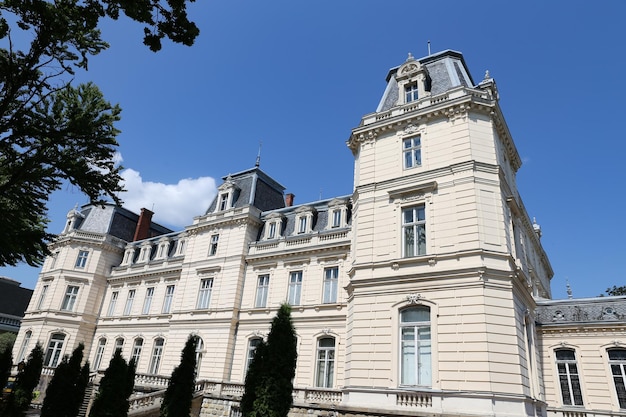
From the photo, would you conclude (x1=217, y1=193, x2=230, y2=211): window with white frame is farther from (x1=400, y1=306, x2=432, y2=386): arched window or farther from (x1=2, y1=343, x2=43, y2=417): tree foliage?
(x1=400, y1=306, x2=432, y2=386): arched window

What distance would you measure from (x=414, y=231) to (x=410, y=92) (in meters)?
7.09

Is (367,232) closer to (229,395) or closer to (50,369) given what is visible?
(229,395)

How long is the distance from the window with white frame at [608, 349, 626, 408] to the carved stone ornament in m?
10.5

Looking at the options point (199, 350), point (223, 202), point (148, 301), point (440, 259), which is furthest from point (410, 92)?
point (148, 301)

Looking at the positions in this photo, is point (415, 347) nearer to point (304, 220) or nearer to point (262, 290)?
point (262, 290)

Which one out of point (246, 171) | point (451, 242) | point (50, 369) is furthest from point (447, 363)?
point (50, 369)

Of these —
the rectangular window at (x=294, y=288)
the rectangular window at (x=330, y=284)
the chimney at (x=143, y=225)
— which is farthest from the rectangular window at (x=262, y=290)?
the chimney at (x=143, y=225)

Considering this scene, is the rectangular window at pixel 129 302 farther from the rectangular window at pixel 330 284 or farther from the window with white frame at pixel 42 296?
the rectangular window at pixel 330 284

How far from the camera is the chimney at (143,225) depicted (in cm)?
3862

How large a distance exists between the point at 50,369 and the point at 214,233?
16121mm

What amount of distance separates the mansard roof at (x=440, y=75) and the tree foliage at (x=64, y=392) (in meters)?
17.6

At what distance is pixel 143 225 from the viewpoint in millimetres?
39375

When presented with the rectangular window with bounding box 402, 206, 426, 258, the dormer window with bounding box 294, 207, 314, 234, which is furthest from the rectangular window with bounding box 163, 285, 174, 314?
the rectangular window with bounding box 402, 206, 426, 258

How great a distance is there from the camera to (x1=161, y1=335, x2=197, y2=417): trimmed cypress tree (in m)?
13.8
